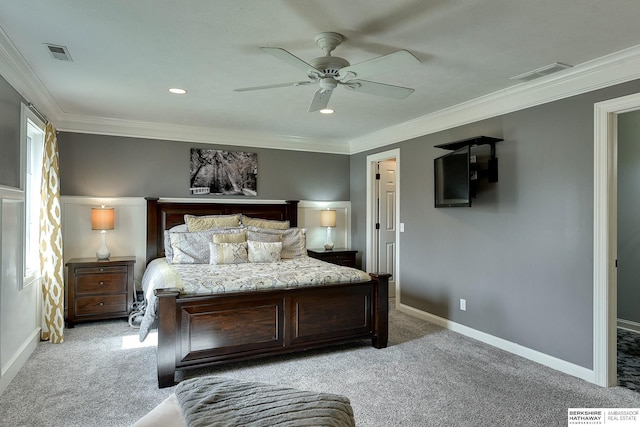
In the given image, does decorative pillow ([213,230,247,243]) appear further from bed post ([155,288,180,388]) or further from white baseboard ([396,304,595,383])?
white baseboard ([396,304,595,383])

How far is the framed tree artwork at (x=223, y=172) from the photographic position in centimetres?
526

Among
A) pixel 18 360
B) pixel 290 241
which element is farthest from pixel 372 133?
pixel 18 360

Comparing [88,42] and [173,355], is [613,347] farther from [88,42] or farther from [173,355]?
[88,42]

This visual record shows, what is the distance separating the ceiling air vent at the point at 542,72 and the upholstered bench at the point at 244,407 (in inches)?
116

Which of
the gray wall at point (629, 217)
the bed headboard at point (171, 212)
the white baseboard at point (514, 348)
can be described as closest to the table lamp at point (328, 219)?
the bed headboard at point (171, 212)

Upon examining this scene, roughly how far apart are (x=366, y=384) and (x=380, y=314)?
2.84ft

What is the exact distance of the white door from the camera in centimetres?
585

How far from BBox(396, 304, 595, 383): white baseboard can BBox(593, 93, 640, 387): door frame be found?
0.12m

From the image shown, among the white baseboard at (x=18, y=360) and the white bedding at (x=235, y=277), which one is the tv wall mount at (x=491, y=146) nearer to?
the white bedding at (x=235, y=277)

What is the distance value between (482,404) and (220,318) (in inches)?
79.8

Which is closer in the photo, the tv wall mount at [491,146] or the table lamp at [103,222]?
the tv wall mount at [491,146]

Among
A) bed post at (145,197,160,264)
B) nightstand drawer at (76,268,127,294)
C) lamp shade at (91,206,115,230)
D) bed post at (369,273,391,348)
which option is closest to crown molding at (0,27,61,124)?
lamp shade at (91,206,115,230)

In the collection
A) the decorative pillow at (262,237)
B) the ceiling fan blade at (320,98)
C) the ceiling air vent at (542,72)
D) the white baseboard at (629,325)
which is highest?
the ceiling air vent at (542,72)

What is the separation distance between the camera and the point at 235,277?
343 cm
